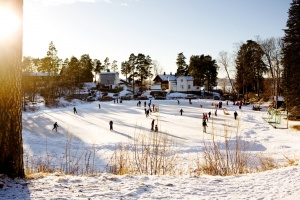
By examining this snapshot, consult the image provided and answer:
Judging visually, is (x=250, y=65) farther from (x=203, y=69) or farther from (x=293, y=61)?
(x=293, y=61)

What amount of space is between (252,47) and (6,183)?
61.9m

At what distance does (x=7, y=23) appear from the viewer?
156 inches

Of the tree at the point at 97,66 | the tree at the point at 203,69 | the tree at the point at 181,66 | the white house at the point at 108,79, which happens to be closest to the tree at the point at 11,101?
the tree at the point at 203,69

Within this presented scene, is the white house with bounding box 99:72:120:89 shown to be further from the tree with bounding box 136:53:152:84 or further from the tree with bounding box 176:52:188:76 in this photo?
the tree with bounding box 176:52:188:76

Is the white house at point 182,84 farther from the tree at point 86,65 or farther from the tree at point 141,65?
the tree at point 86,65

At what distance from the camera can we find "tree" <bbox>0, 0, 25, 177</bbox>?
12.8 ft

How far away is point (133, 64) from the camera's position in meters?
84.3

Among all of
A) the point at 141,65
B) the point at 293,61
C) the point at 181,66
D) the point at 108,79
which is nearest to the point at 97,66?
the point at 108,79

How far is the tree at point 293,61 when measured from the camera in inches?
1178

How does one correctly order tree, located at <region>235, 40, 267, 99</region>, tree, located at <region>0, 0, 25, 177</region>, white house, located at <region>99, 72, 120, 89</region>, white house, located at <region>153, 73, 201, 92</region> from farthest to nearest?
white house, located at <region>99, 72, 120, 89</region> → white house, located at <region>153, 73, 201, 92</region> → tree, located at <region>235, 40, 267, 99</region> → tree, located at <region>0, 0, 25, 177</region>

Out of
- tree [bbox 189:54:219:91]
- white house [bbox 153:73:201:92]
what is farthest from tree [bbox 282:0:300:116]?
white house [bbox 153:73:201:92]

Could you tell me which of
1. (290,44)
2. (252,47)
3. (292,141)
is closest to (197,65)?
(252,47)

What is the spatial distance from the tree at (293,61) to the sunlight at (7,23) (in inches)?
1236

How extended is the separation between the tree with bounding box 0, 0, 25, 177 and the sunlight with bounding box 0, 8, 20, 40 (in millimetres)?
32
